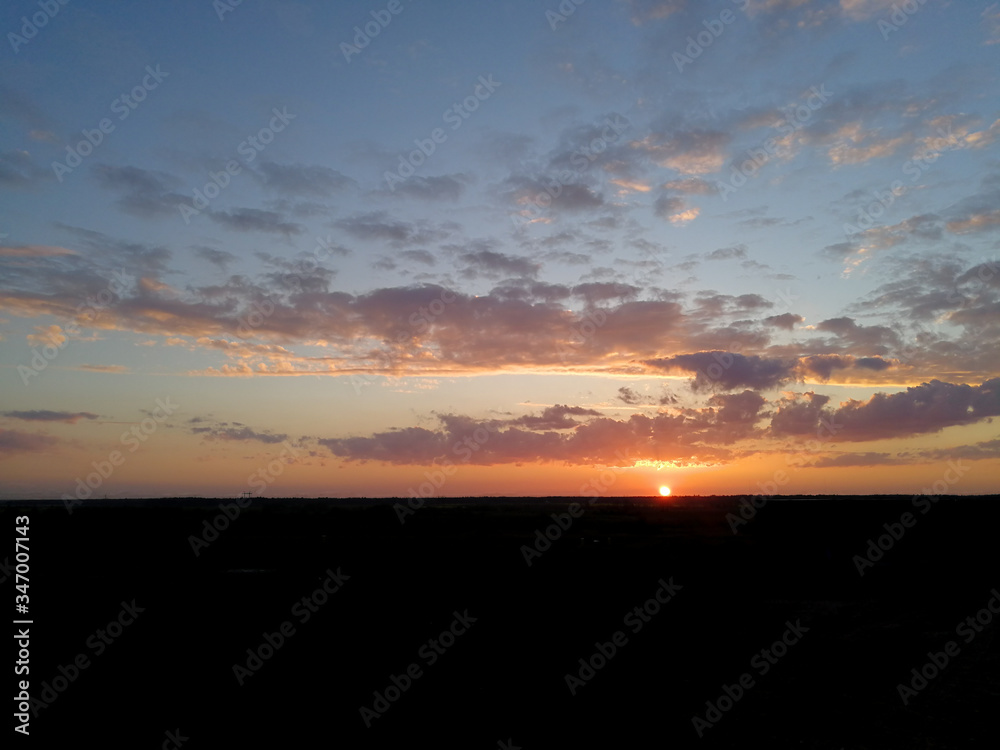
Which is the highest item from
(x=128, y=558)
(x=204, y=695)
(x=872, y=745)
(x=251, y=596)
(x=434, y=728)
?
(x=128, y=558)

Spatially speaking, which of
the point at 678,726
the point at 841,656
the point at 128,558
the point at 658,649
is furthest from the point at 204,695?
the point at 128,558

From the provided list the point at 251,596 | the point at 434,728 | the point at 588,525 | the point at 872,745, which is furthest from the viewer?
the point at 588,525

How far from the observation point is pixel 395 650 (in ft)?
65.4

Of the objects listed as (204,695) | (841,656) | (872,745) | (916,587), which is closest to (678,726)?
(872,745)

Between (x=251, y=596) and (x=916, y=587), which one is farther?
(x=916, y=587)

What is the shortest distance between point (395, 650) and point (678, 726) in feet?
30.9

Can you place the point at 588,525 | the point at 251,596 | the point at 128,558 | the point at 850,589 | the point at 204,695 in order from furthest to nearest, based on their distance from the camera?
the point at 588,525
the point at 128,558
the point at 850,589
the point at 251,596
the point at 204,695

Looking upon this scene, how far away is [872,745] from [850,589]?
81.7 ft

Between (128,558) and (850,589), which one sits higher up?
(128,558)

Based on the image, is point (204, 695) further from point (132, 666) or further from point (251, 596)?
point (251, 596)

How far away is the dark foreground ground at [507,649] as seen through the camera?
1370 cm

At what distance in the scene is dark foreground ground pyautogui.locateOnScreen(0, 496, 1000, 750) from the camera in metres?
13.7

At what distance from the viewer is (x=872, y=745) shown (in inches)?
488

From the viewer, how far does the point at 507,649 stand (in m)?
20.5
